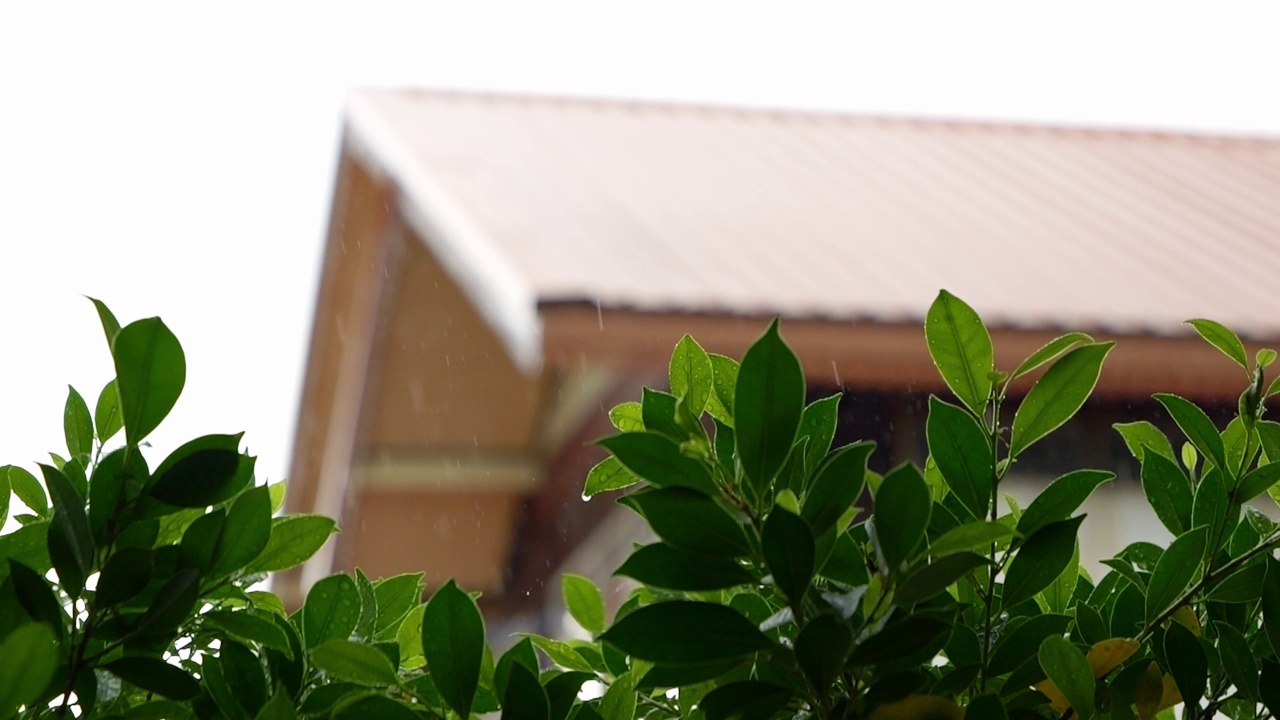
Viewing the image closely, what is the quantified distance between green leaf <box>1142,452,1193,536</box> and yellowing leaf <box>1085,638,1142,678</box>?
0.20ft

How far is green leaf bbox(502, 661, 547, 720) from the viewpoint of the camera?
0.85ft

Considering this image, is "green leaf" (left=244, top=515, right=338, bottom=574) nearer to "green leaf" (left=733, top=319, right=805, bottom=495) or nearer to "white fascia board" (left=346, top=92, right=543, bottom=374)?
"green leaf" (left=733, top=319, right=805, bottom=495)

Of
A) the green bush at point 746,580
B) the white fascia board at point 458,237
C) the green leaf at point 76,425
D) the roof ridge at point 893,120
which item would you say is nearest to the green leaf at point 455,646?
the green bush at point 746,580

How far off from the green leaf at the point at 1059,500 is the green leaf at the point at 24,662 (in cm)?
18

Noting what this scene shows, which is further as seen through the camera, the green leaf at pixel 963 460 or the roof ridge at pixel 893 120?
the roof ridge at pixel 893 120

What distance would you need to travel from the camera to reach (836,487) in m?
0.23

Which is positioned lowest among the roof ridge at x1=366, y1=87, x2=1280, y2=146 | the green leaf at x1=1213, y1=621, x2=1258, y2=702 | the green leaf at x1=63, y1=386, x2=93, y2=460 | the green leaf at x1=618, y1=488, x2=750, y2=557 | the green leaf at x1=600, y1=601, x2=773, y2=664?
the green leaf at x1=1213, y1=621, x2=1258, y2=702

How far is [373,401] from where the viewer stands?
4086 mm

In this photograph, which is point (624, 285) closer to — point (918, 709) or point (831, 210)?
point (831, 210)

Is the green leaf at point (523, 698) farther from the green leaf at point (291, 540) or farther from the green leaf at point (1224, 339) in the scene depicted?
the green leaf at point (1224, 339)

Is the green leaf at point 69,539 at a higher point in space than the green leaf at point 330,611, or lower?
higher

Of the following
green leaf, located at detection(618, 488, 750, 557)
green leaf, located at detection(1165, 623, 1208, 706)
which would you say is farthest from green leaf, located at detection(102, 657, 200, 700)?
green leaf, located at detection(1165, 623, 1208, 706)

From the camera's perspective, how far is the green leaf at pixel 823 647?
8.7 inches

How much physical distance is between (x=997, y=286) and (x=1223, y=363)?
19.2 inches
